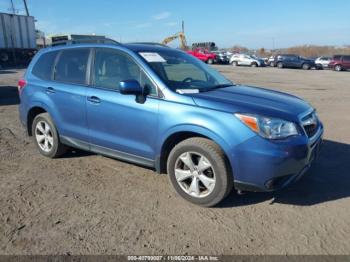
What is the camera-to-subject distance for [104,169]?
17.8 ft

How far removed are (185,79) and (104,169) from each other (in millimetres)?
1768

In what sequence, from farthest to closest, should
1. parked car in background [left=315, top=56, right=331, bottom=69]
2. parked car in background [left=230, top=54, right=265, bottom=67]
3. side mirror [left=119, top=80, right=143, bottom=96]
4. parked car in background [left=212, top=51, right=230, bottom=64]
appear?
parked car in background [left=212, top=51, right=230, bottom=64] → parked car in background [left=230, top=54, right=265, bottom=67] → parked car in background [left=315, top=56, right=331, bottom=69] → side mirror [left=119, top=80, right=143, bottom=96]

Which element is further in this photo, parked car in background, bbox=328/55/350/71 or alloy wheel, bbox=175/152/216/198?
parked car in background, bbox=328/55/350/71

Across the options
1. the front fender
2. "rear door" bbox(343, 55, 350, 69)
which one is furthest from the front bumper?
"rear door" bbox(343, 55, 350, 69)

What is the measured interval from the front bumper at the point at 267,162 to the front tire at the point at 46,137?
3029mm

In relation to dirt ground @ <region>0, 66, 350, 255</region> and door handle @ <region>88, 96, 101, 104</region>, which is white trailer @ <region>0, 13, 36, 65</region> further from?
door handle @ <region>88, 96, 101, 104</region>

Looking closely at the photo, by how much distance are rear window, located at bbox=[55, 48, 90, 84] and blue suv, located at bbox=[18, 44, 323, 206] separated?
0.05ft

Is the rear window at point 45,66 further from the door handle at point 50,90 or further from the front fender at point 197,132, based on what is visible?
the front fender at point 197,132

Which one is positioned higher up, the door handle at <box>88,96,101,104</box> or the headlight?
the door handle at <box>88,96,101,104</box>

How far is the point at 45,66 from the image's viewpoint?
586cm

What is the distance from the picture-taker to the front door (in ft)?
14.7

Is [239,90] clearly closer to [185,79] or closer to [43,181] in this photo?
[185,79]

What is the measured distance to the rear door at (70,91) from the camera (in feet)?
17.0

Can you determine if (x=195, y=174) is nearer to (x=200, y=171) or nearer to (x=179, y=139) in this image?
(x=200, y=171)
